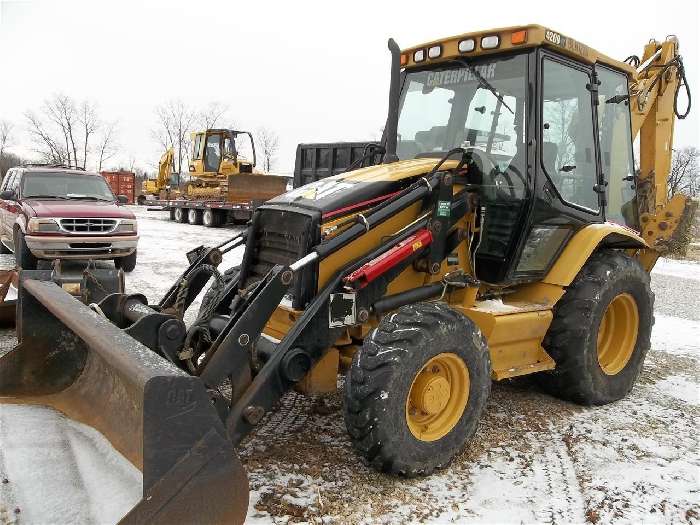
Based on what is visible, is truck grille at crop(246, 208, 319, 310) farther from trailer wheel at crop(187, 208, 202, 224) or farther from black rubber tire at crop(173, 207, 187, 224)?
black rubber tire at crop(173, 207, 187, 224)

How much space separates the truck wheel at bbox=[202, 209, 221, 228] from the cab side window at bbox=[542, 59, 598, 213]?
1790 centimetres

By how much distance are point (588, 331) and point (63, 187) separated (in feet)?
29.0

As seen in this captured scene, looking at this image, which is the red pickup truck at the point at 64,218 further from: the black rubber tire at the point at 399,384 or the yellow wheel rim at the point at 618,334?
the yellow wheel rim at the point at 618,334

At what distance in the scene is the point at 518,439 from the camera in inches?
158

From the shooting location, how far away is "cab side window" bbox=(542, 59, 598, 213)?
4395 mm

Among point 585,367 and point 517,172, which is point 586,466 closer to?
point 585,367

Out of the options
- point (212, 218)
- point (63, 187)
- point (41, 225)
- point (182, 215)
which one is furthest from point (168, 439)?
point (182, 215)

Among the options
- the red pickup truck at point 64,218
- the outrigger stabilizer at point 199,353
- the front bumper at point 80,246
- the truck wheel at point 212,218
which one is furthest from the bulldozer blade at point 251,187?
the outrigger stabilizer at point 199,353

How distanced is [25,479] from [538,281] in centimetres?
356

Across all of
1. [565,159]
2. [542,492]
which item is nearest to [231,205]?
[565,159]

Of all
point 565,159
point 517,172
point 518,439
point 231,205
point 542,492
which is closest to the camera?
point 542,492

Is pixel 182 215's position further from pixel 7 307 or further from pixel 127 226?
pixel 7 307

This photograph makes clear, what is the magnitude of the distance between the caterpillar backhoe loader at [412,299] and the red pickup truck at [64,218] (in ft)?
17.2

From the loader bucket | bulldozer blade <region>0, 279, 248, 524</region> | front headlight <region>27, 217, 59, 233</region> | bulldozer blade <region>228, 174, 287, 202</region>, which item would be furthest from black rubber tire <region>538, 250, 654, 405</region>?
bulldozer blade <region>228, 174, 287, 202</region>
